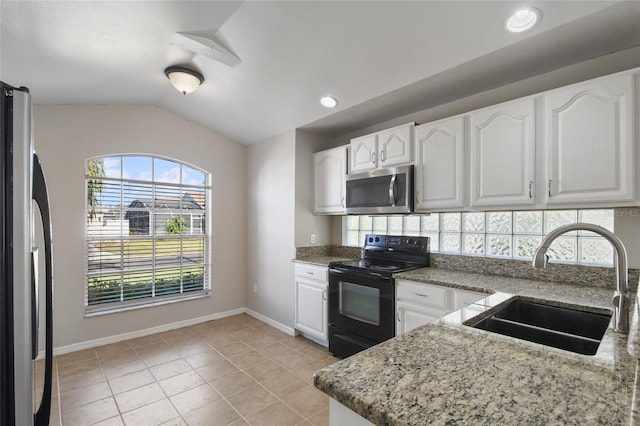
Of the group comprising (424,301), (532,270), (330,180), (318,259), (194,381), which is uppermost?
(330,180)

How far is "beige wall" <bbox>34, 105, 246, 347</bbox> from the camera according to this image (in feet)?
10.2

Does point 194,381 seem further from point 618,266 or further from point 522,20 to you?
point 522,20

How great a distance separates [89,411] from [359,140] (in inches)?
122

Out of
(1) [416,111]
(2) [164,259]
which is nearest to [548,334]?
(1) [416,111]

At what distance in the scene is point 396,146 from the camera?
2781mm

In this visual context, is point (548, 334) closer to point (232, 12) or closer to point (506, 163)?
point (506, 163)

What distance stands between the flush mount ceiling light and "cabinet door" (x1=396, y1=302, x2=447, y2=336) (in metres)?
2.64

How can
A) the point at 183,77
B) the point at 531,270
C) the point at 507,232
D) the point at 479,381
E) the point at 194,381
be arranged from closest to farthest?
the point at 479,381, the point at 531,270, the point at 507,232, the point at 194,381, the point at 183,77

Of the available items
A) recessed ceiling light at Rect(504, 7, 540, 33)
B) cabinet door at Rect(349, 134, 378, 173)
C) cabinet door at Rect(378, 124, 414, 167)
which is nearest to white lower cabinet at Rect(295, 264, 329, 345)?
cabinet door at Rect(349, 134, 378, 173)

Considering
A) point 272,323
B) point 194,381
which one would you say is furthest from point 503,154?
point 272,323

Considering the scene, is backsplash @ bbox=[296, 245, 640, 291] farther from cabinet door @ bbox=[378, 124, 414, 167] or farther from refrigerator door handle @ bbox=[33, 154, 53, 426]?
refrigerator door handle @ bbox=[33, 154, 53, 426]

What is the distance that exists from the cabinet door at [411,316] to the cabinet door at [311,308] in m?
0.90

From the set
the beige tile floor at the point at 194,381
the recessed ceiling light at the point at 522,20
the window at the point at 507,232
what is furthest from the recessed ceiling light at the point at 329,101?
the beige tile floor at the point at 194,381

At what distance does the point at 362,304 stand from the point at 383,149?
4.72 ft
